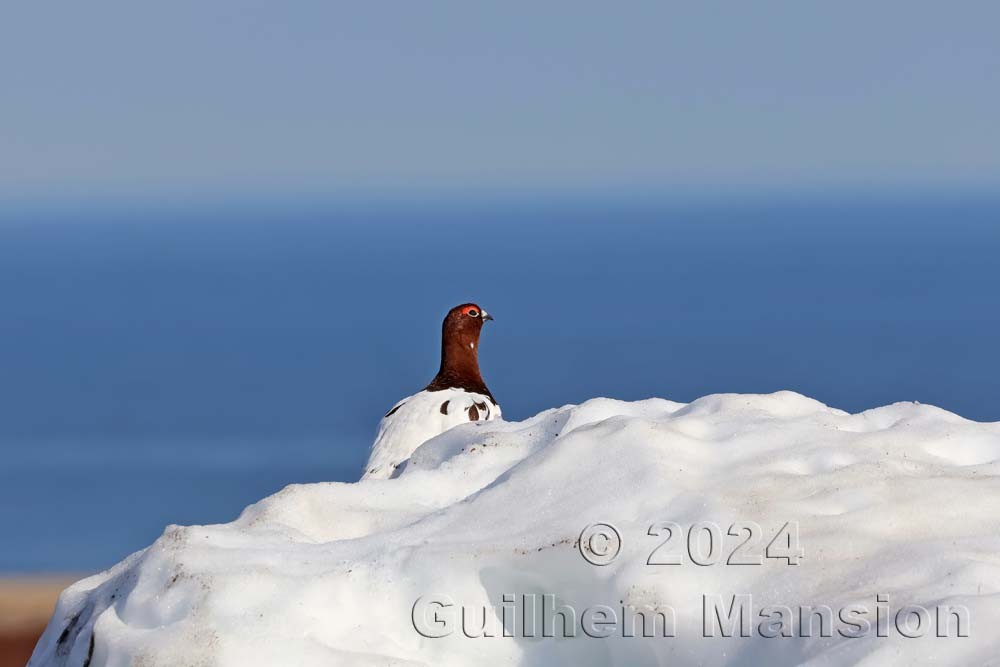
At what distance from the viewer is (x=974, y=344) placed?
162250 mm

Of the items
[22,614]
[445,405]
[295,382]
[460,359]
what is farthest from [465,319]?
[295,382]

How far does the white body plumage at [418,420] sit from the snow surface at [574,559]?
4.76 meters

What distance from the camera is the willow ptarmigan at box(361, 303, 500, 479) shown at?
10.1 meters

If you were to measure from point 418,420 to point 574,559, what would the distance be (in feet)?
20.3

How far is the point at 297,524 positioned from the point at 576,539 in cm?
97

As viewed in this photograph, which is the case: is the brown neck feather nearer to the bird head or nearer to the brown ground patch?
the bird head

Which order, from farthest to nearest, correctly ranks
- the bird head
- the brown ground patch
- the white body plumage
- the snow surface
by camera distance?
the bird head → the white body plumage → the brown ground patch → the snow surface

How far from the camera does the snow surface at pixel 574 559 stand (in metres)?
3.96

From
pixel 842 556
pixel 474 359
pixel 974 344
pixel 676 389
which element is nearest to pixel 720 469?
pixel 842 556

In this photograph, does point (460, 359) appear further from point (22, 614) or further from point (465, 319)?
point (22, 614)

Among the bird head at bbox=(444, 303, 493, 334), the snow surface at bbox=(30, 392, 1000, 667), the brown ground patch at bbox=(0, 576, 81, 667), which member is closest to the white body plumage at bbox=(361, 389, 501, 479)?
the bird head at bbox=(444, 303, 493, 334)

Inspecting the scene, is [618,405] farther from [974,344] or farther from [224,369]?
[974,344]

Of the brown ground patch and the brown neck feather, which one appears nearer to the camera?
the brown ground patch

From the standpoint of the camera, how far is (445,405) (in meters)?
10.9
